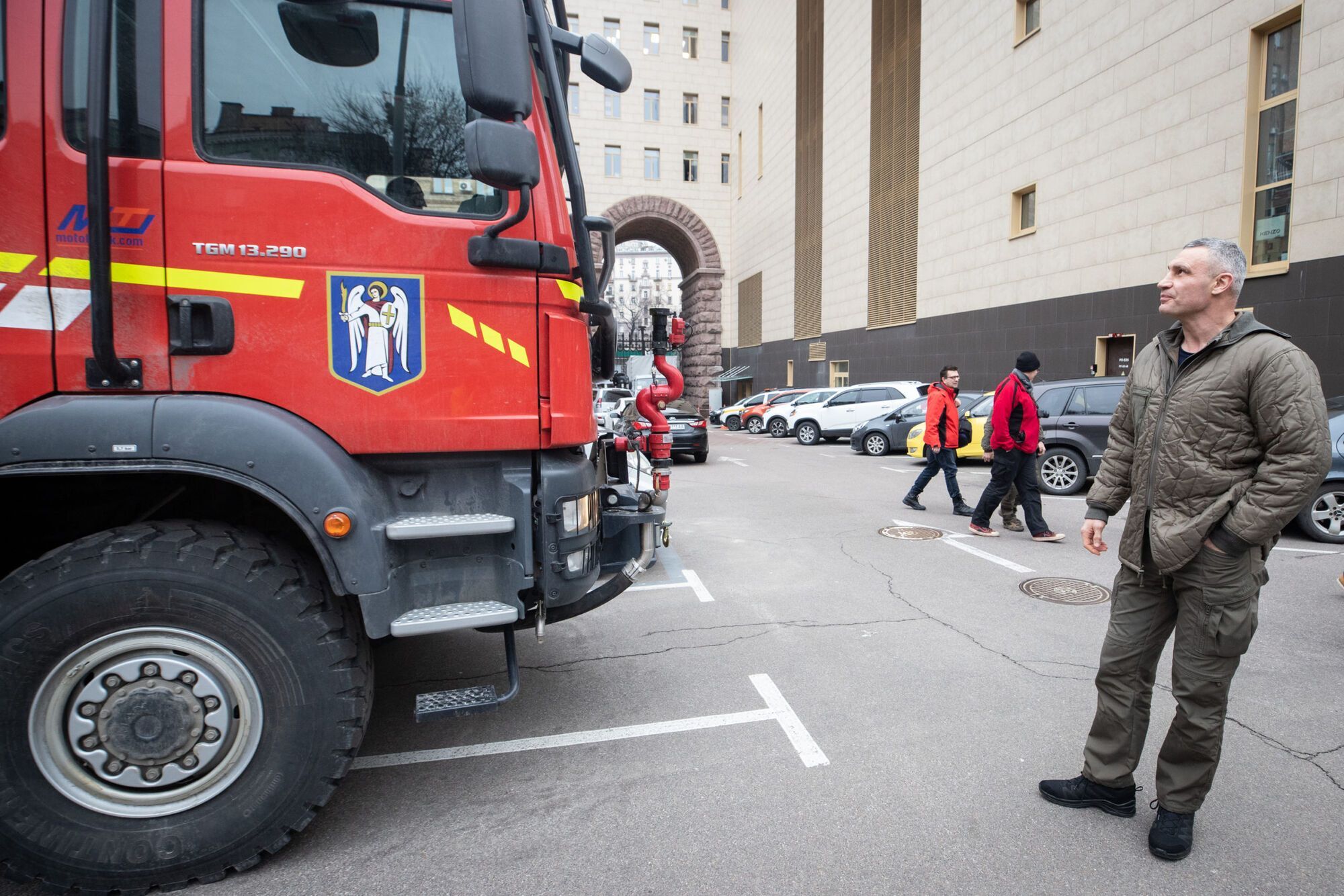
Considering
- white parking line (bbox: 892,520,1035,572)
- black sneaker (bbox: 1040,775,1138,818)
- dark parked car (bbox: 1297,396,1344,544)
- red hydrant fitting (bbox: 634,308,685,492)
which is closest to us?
black sneaker (bbox: 1040,775,1138,818)

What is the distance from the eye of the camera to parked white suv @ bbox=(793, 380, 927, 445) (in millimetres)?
19844

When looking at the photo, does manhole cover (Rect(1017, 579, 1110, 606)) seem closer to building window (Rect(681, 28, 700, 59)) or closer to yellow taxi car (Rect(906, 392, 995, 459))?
yellow taxi car (Rect(906, 392, 995, 459))

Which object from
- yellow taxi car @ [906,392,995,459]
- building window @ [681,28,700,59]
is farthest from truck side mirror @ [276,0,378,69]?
building window @ [681,28,700,59]

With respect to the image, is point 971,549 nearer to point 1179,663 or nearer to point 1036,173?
point 1179,663

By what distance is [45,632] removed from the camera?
7.38ft

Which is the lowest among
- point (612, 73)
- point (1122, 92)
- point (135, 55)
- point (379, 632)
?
point (379, 632)

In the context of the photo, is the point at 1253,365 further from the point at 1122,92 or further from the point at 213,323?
the point at 1122,92

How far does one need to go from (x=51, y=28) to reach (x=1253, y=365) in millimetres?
3905

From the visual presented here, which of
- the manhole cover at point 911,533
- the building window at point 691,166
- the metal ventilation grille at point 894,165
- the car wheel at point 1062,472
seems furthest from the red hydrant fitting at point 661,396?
the building window at point 691,166

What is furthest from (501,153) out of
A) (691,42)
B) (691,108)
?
(691,42)

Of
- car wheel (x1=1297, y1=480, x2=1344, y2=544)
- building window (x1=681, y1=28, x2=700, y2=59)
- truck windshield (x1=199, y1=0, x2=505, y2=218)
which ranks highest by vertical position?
building window (x1=681, y1=28, x2=700, y2=59)

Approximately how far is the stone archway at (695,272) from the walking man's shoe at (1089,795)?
31.8 meters

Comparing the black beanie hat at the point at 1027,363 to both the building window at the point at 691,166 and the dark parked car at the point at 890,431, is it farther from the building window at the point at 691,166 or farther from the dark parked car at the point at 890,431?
the building window at the point at 691,166

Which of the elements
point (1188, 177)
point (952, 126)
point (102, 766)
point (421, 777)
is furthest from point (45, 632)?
point (952, 126)
